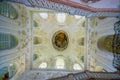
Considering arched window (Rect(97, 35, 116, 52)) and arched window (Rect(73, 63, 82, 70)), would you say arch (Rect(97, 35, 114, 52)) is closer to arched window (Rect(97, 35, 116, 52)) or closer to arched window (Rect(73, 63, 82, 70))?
arched window (Rect(97, 35, 116, 52))

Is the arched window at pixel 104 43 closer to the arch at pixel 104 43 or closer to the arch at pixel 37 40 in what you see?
the arch at pixel 104 43

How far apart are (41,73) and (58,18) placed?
8372 millimetres

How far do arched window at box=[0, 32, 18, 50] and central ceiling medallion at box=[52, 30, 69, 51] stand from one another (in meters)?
8.68

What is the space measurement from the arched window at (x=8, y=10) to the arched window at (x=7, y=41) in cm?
148

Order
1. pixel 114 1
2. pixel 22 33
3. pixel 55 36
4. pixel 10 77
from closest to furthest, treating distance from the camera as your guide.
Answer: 1. pixel 114 1
2. pixel 10 77
3. pixel 22 33
4. pixel 55 36

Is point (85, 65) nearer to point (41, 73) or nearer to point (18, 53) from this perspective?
point (41, 73)

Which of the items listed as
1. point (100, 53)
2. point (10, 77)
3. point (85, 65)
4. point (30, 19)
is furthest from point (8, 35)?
point (85, 65)

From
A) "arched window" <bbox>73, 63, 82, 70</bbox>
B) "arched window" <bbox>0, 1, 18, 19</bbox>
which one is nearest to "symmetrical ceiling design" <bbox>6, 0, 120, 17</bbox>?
"arched window" <bbox>0, 1, 18, 19</bbox>

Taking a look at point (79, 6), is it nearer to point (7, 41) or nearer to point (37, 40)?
point (7, 41)

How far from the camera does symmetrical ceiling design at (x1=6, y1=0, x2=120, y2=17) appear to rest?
7.23 meters

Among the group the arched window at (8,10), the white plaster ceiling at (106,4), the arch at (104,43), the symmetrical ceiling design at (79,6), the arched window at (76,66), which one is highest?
the arched window at (8,10)

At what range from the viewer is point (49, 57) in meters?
21.9

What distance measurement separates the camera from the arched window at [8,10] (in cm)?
1116

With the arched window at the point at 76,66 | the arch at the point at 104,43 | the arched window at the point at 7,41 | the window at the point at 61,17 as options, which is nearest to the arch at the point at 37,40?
the window at the point at 61,17
